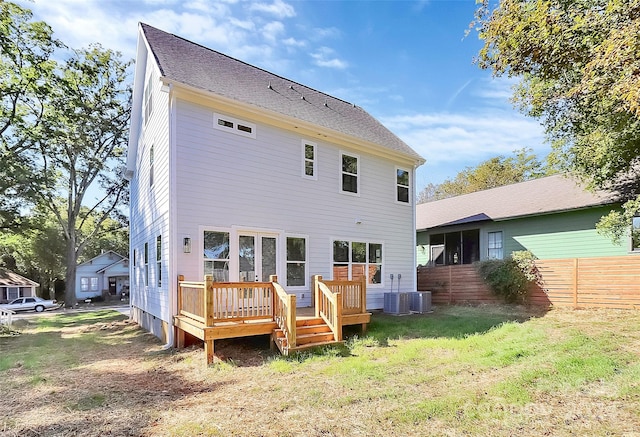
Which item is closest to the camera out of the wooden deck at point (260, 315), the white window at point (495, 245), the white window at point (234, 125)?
the wooden deck at point (260, 315)

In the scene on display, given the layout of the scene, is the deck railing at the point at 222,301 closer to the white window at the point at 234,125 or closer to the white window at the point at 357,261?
the white window at the point at 234,125

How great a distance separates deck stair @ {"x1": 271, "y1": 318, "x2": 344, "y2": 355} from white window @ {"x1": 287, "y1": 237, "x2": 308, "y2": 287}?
2.23 metres

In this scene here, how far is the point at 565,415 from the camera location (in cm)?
402

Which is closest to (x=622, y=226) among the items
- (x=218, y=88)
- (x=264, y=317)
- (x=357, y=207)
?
(x=357, y=207)

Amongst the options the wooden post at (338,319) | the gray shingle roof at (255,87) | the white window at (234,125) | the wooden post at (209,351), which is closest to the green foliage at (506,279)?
the gray shingle roof at (255,87)

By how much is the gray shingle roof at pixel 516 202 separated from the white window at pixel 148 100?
12412 mm

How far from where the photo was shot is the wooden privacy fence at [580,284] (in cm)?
941

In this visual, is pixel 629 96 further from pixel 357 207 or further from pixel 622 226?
pixel 357 207

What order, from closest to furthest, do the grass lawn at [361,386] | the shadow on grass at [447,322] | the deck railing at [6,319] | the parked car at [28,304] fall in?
the grass lawn at [361,386] < the shadow on grass at [447,322] < the deck railing at [6,319] < the parked car at [28,304]

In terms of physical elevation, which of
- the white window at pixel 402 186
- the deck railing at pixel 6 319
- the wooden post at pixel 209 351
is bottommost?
the deck railing at pixel 6 319

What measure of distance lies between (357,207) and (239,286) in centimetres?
555

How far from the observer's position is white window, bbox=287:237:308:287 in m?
10.0

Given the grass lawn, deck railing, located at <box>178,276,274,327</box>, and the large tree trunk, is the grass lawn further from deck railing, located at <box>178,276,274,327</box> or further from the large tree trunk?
the large tree trunk

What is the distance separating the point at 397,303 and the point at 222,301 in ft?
19.2
